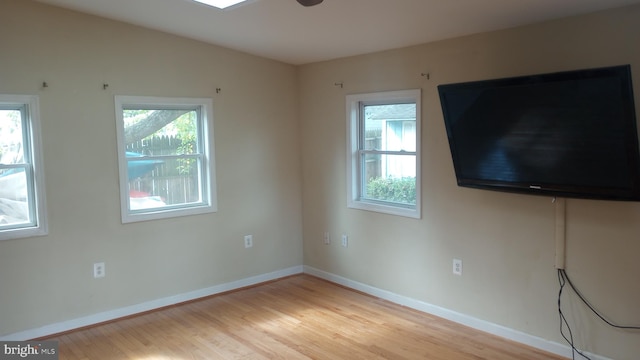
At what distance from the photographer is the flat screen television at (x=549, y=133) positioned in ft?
8.60

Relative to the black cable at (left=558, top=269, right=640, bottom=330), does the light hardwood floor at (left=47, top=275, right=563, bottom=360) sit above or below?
below

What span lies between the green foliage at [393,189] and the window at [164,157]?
1.55 metres

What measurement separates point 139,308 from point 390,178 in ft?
8.30

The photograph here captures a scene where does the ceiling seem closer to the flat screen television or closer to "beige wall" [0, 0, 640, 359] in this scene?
"beige wall" [0, 0, 640, 359]

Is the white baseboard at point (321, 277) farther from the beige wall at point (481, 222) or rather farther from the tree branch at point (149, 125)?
the tree branch at point (149, 125)

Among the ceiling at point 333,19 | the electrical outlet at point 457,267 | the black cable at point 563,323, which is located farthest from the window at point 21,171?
the black cable at point 563,323

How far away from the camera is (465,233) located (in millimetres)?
3742

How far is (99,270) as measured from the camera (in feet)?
13.0

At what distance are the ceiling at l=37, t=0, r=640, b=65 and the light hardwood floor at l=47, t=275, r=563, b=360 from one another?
2.28 metres

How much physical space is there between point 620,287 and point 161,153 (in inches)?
146

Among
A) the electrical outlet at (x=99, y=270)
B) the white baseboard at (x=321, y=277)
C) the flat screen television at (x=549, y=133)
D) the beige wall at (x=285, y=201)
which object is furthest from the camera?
the electrical outlet at (x=99, y=270)

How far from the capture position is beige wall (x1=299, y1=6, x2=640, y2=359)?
2.95 metres

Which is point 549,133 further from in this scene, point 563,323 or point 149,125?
point 149,125

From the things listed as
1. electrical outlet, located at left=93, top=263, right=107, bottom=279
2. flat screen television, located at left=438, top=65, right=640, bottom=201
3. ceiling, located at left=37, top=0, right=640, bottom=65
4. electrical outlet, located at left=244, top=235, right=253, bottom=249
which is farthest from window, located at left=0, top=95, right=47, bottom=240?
flat screen television, located at left=438, top=65, right=640, bottom=201
